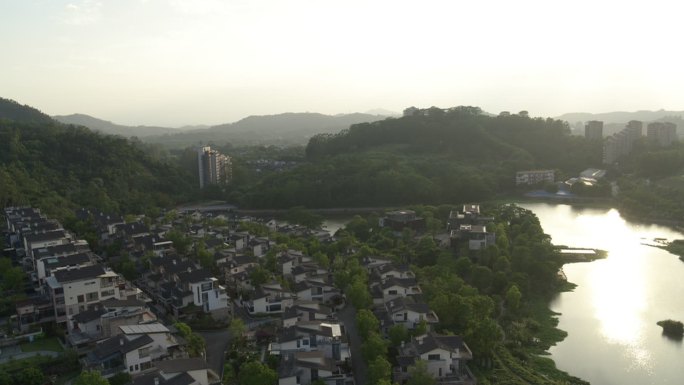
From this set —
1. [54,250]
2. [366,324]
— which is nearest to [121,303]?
[54,250]

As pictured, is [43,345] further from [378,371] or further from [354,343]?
[378,371]

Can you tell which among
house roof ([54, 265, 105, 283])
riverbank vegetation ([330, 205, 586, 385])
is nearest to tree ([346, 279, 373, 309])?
riverbank vegetation ([330, 205, 586, 385])

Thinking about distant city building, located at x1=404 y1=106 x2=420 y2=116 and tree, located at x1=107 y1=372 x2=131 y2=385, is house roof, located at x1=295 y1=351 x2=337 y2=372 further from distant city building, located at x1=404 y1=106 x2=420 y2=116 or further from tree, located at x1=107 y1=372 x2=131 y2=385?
distant city building, located at x1=404 y1=106 x2=420 y2=116

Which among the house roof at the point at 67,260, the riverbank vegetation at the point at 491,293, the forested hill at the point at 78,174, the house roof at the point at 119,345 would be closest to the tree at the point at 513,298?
the riverbank vegetation at the point at 491,293

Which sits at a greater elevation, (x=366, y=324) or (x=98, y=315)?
(x=98, y=315)

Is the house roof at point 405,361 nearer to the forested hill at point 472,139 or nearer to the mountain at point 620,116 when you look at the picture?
the forested hill at point 472,139
